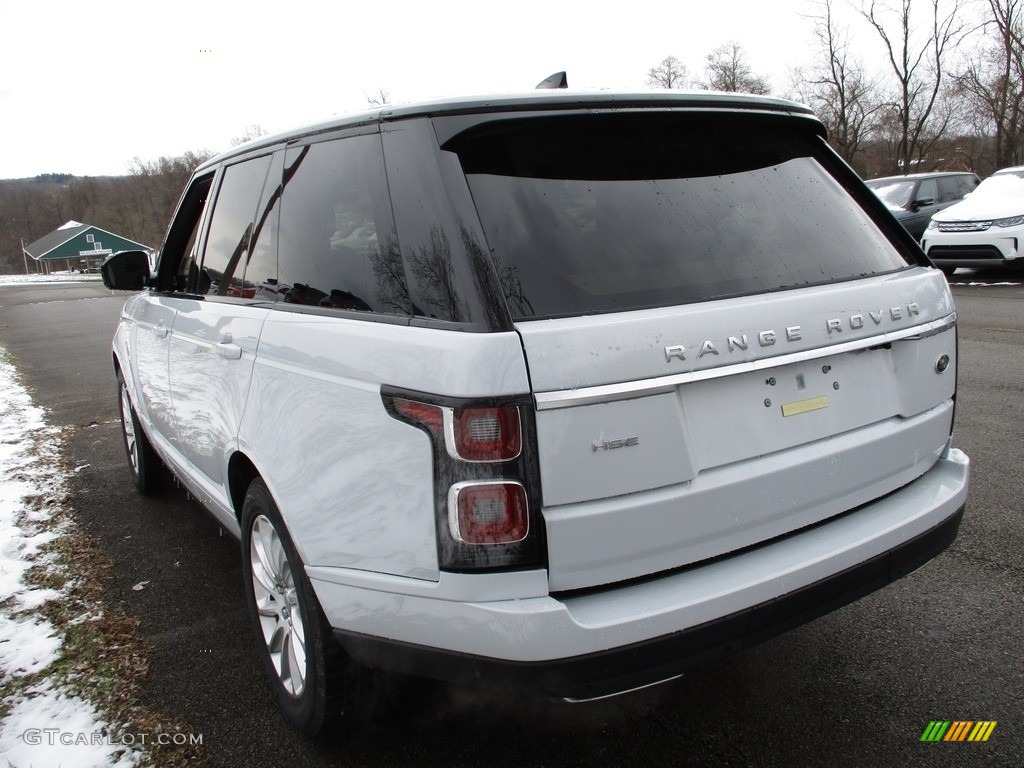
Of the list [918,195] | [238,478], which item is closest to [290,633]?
[238,478]

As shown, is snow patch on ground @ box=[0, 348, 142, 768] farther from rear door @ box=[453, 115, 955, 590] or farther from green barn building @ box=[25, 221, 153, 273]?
green barn building @ box=[25, 221, 153, 273]

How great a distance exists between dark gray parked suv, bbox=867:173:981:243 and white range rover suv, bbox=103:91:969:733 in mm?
14749

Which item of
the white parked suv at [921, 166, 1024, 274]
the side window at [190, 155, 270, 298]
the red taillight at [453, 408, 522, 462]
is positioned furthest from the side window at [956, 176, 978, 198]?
the red taillight at [453, 408, 522, 462]

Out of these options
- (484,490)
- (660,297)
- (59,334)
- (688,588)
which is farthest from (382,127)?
(59,334)

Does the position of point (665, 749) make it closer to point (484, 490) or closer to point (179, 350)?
point (484, 490)

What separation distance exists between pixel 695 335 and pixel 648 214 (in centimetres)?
42

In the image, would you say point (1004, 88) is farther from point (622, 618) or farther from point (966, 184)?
point (622, 618)

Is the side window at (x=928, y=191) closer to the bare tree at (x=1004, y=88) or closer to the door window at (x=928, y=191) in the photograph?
the door window at (x=928, y=191)

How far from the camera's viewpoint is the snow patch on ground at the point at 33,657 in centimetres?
246

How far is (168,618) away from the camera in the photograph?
3350 mm

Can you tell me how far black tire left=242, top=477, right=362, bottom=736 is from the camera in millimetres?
2215

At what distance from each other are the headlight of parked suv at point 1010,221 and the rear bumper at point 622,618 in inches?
526

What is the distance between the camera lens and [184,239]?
408 cm

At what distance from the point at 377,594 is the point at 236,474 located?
1.09 m
